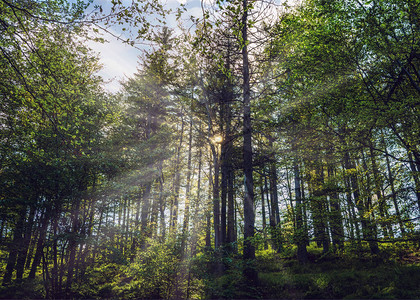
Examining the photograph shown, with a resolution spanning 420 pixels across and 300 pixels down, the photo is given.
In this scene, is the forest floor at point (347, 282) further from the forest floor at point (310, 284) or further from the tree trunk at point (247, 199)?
the tree trunk at point (247, 199)

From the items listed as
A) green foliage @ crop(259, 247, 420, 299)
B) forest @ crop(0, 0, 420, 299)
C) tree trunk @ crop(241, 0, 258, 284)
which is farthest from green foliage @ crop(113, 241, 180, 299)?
green foliage @ crop(259, 247, 420, 299)

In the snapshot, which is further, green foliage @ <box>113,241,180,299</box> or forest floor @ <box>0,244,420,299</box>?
green foliage @ <box>113,241,180,299</box>

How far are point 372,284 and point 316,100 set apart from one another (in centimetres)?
684

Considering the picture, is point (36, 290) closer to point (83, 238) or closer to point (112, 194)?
point (83, 238)

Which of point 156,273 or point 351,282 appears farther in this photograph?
point 351,282

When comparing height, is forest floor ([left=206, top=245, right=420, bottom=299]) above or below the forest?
below

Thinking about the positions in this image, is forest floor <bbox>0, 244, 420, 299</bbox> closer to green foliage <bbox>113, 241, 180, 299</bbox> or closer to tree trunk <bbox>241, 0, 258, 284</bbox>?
green foliage <bbox>113, 241, 180, 299</bbox>

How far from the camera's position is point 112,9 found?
3.88m

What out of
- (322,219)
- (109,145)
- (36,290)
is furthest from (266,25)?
(36,290)

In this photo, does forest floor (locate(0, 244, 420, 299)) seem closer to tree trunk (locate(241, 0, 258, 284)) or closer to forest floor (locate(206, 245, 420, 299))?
forest floor (locate(206, 245, 420, 299))

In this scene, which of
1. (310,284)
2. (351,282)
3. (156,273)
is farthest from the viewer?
(310,284)

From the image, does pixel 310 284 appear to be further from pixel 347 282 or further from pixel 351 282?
pixel 351 282

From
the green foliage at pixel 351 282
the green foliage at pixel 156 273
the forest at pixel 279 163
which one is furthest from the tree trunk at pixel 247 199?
the green foliage at pixel 156 273

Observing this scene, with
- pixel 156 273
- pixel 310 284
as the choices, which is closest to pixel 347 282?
pixel 310 284
